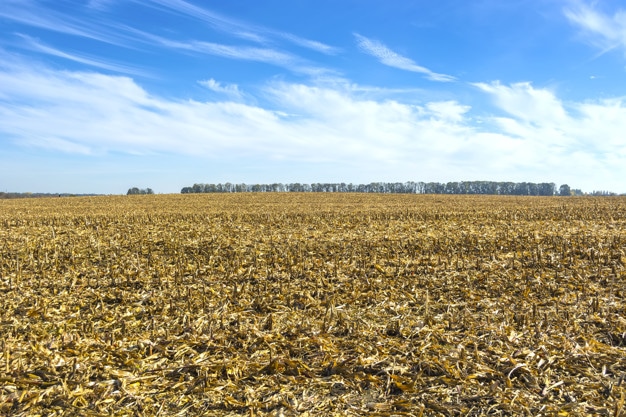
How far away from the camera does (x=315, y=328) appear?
7.40m

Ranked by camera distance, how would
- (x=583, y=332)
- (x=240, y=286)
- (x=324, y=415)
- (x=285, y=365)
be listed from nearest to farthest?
(x=324, y=415) < (x=285, y=365) < (x=583, y=332) < (x=240, y=286)

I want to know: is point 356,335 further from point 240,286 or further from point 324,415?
point 240,286

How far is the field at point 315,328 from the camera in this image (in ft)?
17.0

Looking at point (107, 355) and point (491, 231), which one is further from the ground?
point (491, 231)

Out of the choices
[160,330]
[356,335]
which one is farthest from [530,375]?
[160,330]

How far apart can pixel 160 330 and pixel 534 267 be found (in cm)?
1072

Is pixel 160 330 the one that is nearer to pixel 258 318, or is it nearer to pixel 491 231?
pixel 258 318

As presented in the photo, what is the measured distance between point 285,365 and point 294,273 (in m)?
5.18

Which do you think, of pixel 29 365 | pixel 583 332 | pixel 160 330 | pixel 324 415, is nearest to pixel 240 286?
pixel 160 330

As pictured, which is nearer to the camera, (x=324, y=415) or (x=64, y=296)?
(x=324, y=415)

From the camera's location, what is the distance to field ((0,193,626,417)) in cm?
517

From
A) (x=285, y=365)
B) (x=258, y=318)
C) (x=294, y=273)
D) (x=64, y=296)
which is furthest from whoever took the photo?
(x=294, y=273)

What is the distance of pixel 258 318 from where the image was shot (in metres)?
7.94

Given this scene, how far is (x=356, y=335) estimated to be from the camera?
7094 millimetres
